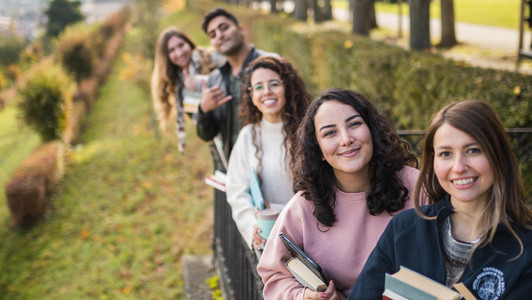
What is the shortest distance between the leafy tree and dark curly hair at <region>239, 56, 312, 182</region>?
40.2m

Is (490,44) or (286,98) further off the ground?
(490,44)

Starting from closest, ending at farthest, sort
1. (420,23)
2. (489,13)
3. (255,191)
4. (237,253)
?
(255,191), (237,253), (420,23), (489,13)

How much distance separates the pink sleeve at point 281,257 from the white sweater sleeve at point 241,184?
789 mm

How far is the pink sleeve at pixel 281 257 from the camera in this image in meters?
2.26

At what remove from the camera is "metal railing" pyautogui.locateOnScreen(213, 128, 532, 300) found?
3.17 metres

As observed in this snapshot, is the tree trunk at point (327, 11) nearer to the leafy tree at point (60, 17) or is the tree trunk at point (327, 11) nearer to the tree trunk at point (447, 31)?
the tree trunk at point (447, 31)

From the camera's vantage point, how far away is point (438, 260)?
176 cm

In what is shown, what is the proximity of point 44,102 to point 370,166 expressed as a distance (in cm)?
1154

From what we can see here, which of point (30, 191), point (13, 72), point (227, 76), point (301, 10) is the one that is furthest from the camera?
point (13, 72)

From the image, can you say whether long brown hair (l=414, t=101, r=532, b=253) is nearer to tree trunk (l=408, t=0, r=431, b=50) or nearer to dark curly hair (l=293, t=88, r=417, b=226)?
dark curly hair (l=293, t=88, r=417, b=226)

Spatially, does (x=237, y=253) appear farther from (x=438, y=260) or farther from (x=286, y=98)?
(x=438, y=260)

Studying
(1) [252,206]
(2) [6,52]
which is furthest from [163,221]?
(2) [6,52]

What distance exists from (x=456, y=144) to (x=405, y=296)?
55 cm

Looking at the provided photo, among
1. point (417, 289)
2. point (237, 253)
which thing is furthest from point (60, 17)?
point (417, 289)
